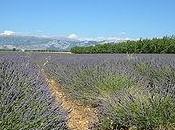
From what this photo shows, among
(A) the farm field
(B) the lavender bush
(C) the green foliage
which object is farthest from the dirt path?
(C) the green foliage

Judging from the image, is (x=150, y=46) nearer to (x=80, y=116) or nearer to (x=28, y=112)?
(x=80, y=116)

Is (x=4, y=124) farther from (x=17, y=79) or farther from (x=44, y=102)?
(x=17, y=79)

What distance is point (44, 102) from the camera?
3.53m

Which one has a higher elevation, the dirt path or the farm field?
the farm field

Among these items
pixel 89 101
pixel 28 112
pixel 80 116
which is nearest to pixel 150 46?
pixel 89 101

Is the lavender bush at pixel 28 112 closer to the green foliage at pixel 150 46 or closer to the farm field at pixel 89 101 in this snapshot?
the farm field at pixel 89 101

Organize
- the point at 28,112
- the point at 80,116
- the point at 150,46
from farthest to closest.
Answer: the point at 150,46 < the point at 80,116 < the point at 28,112

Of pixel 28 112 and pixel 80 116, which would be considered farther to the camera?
pixel 80 116

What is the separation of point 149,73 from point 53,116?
5.30m

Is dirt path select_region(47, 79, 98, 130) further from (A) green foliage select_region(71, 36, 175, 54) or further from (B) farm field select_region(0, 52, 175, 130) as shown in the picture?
(A) green foliage select_region(71, 36, 175, 54)

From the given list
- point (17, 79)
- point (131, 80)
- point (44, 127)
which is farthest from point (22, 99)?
point (131, 80)

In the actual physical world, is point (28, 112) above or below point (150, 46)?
above

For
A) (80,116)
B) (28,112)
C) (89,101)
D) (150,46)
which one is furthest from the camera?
(150,46)

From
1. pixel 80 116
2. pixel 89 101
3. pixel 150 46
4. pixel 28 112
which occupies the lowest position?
pixel 150 46
